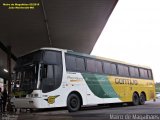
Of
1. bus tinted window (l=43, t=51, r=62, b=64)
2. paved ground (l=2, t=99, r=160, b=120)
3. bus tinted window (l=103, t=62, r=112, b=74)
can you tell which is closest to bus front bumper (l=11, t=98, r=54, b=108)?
paved ground (l=2, t=99, r=160, b=120)

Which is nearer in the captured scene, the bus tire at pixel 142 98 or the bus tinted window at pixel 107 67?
the bus tinted window at pixel 107 67

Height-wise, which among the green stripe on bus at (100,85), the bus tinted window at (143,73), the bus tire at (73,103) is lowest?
the bus tire at (73,103)

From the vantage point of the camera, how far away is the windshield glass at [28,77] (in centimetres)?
1163

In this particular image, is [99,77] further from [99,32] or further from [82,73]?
[99,32]

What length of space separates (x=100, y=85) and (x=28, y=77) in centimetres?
455

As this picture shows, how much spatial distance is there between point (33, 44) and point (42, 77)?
11982 mm

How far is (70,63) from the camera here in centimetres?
1327

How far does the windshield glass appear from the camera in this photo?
11.6 m

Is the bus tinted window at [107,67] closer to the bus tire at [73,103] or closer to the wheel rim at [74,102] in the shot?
the bus tire at [73,103]

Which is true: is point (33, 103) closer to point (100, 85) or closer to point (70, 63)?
point (70, 63)

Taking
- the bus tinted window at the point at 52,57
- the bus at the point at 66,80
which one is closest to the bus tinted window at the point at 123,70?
the bus at the point at 66,80

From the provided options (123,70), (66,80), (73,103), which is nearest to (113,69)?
(123,70)

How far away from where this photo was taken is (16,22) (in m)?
16.8

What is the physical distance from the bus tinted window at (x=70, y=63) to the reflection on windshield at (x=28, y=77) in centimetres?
179
